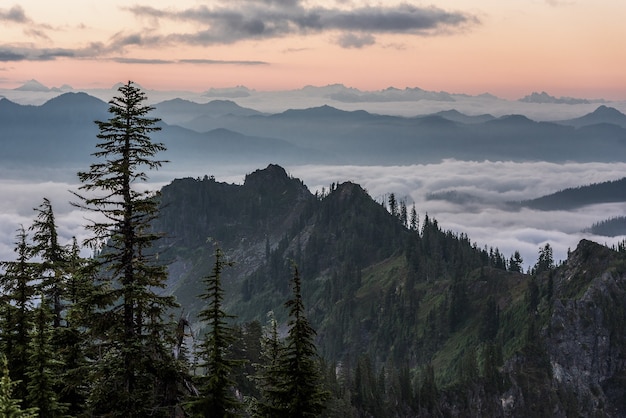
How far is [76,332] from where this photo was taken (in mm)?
42406

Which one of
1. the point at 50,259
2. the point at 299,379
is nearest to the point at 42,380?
the point at 299,379

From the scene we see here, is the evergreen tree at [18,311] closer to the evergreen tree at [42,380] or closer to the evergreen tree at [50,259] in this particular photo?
the evergreen tree at [50,259]

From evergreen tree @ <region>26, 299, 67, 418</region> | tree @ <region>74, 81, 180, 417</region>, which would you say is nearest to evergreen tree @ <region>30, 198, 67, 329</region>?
evergreen tree @ <region>26, 299, 67, 418</region>

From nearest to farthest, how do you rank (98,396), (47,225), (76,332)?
1. (98,396)
2. (76,332)
3. (47,225)

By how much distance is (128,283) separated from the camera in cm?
3303

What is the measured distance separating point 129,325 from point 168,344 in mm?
2304

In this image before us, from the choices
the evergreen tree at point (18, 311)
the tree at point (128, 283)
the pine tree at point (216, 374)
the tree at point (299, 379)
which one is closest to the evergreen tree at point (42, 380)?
the tree at point (128, 283)

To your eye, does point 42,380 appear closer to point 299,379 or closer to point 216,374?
point 216,374

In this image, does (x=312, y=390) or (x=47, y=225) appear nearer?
(x=312, y=390)

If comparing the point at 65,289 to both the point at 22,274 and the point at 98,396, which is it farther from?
the point at 98,396

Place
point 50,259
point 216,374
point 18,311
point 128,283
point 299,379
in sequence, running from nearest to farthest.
Answer: point 216,374, point 128,283, point 299,379, point 18,311, point 50,259

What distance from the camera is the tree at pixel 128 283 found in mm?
32656

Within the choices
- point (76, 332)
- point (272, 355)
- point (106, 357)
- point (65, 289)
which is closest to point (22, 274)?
point (65, 289)

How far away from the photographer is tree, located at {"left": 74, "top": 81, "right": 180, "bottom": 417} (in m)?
32.7
